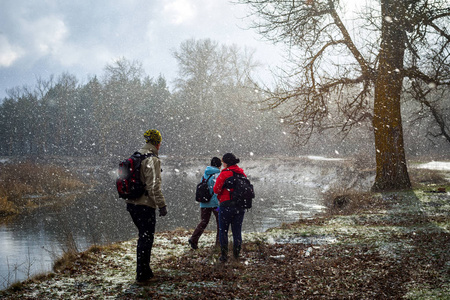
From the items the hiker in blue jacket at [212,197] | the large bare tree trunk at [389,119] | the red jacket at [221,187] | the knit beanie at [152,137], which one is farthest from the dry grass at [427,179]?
the knit beanie at [152,137]

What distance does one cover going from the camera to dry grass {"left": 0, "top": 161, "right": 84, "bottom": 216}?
56.4 ft

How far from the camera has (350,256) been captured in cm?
617

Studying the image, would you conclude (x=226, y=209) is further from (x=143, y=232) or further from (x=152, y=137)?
(x=152, y=137)

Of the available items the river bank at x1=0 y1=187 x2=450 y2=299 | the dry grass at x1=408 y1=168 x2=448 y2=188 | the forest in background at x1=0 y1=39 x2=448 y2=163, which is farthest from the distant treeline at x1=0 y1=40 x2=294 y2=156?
the river bank at x1=0 y1=187 x2=450 y2=299

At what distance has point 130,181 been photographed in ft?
16.1

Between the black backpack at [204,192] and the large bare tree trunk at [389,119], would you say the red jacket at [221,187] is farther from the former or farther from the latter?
the large bare tree trunk at [389,119]

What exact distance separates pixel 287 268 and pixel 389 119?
363 inches

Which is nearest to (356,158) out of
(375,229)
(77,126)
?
(375,229)

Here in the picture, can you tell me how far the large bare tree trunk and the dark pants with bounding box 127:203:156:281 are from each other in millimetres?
9596

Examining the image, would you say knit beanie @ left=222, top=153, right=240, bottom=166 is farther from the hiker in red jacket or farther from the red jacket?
the red jacket

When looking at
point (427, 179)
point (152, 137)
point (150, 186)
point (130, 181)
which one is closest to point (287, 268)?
point (150, 186)

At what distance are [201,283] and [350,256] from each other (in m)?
2.77

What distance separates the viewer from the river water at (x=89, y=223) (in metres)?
9.08

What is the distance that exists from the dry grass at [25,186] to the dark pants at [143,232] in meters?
13.9
